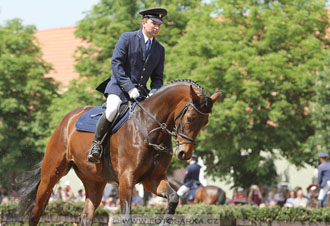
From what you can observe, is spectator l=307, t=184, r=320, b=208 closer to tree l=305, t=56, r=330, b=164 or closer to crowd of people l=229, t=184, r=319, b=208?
crowd of people l=229, t=184, r=319, b=208

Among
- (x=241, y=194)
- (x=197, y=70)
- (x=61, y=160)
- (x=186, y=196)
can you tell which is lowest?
(x=241, y=194)

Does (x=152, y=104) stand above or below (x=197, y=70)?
above

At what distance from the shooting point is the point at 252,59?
75.7 ft

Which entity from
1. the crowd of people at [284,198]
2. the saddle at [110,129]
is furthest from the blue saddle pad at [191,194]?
the saddle at [110,129]

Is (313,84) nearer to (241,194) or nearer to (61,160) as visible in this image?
(241,194)

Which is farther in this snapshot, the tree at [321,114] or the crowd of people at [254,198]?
the tree at [321,114]

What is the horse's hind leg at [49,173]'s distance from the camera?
355 inches

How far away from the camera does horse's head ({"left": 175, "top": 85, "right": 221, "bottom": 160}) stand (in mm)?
6965

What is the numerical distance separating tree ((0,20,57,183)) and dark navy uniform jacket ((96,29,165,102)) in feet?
67.8

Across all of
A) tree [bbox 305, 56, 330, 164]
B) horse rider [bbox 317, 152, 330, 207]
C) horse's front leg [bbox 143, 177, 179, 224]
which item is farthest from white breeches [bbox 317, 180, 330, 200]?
horse's front leg [bbox 143, 177, 179, 224]

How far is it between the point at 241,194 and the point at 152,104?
537 inches

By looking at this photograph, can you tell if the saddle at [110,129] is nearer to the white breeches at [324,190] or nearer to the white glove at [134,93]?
the white glove at [134,93]

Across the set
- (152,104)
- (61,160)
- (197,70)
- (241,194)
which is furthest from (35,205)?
(197,70)

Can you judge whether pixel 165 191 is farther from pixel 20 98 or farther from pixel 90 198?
pixel 20 98
